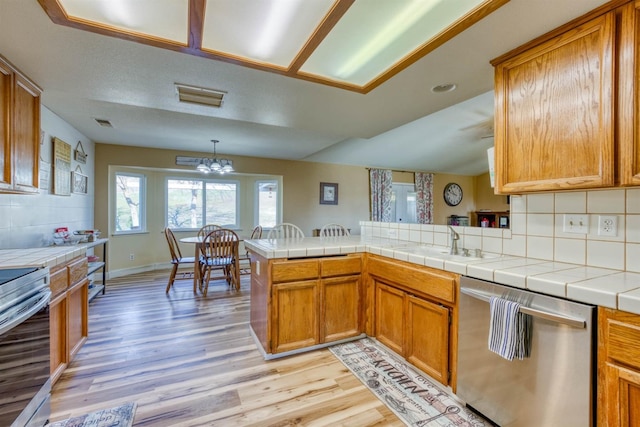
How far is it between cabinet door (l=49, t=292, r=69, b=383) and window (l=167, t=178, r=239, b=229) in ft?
13.1

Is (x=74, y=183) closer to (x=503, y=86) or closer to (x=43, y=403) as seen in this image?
(x=43, y=403)

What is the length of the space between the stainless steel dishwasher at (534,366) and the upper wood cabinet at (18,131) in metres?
2.93

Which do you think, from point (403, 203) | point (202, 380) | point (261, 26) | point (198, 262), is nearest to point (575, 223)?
point (261, 26)

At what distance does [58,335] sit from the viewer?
1.92 meters

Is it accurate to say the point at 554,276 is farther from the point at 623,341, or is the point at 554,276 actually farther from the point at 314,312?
the point at 314,312

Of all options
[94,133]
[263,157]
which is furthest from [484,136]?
[94,133]

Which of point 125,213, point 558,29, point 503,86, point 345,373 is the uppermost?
point 558,29

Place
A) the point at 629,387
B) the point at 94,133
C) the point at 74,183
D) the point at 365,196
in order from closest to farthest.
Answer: the point at 629,387, the point at 74,183, the point at 94,133, the point at 365,196

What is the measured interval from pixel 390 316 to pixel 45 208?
359 cm

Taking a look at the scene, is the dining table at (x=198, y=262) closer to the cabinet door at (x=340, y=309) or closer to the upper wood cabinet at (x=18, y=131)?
the upper wood cabinet at (x=18, y=131)

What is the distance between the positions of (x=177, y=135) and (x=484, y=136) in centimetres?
562

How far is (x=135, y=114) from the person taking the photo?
10.7 ft

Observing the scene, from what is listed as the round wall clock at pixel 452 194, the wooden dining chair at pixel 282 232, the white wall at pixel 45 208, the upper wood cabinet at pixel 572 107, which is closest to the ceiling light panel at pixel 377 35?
the upper wood cabinet at pixel 572 107

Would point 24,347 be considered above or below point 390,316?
above
